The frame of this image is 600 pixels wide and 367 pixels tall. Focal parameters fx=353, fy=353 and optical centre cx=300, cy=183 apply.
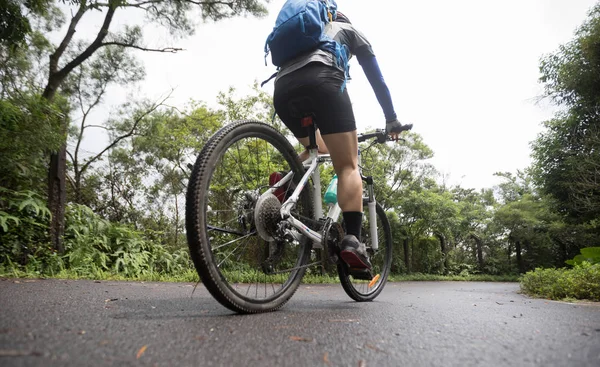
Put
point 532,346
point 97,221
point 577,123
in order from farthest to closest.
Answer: point 577,123 < point 97,221 < point 532,346

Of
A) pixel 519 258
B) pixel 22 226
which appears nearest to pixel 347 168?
pixel 22 226

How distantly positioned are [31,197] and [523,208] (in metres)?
22.8

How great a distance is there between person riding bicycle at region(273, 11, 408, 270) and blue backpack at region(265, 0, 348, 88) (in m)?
0.05

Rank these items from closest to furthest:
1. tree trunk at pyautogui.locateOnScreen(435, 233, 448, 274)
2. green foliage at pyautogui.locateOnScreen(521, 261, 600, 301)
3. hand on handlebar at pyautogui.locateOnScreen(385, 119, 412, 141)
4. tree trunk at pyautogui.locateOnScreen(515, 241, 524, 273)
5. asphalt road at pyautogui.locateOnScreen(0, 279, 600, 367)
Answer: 1. asphalt road at pyautogui.locateOnScreen(0, 279, 600, 367)
2. hand on handlebar at pyautogui.locateOnScreen(385, 119, 412, 141)
3. green foliage at pyautogui.locateOnScreen(521, 261, 600, 301)
4. tree trunk at pyautogui.locateOnScreen(435, 233, 448, 274)
5. tree trunk at pyautogui.locateOnScreen(515, 241, 524, 273)

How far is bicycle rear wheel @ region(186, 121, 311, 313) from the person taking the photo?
1602 millimetres

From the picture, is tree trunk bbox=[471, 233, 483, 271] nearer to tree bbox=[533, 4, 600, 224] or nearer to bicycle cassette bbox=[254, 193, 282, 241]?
tree bbox=[533, 4, 600, 224]

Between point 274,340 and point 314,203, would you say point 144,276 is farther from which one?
point 274,340

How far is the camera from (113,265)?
19.0ft

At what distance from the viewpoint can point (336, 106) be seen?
213cm

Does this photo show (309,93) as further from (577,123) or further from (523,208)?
(523,208)

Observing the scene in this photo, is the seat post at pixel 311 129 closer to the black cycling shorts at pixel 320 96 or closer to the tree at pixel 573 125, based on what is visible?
the black cycling shorts at pixel 320 96

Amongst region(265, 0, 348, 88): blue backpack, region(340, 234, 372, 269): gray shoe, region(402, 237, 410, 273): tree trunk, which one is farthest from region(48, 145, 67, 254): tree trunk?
region(402, 237, 410, 273): tree trunk

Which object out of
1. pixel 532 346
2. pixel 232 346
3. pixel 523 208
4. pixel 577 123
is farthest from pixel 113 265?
pixel 523 208

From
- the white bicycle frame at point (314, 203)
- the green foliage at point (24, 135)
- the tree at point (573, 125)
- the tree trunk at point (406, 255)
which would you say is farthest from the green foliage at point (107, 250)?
the tree at point (573, 125)
